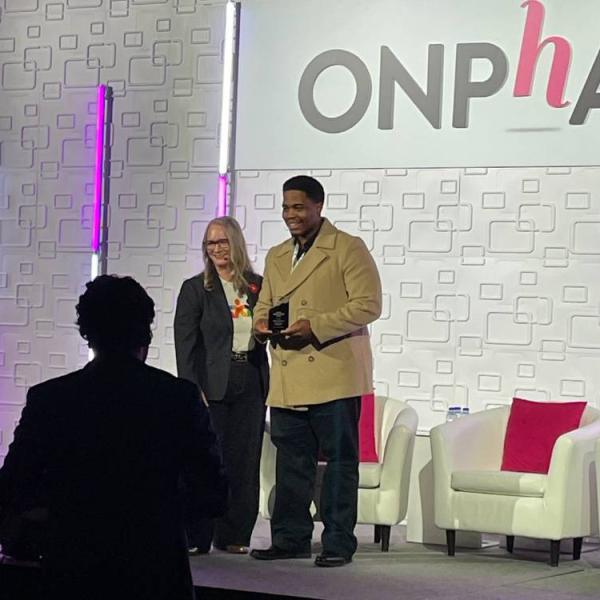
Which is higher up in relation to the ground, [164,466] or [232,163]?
[232,163]

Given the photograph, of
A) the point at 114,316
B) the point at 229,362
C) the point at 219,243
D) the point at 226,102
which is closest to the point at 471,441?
the point at 229,362

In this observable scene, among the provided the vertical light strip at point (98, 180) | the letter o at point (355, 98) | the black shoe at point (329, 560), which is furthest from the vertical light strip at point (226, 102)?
the black shoe at point (329, 560)

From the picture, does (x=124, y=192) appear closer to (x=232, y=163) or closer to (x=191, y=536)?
(x=232, y=163)

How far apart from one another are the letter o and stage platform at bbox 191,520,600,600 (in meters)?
2.26

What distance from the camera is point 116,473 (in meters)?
2.56

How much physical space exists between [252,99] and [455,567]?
289 cm

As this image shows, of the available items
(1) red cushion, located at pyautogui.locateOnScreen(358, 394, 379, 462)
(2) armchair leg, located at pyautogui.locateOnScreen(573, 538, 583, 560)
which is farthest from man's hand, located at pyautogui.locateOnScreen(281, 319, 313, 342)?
(2) armchair leg, located at pyautogui.locateOnScreen(573, 538, 583, 560)

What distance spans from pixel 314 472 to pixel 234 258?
951mm

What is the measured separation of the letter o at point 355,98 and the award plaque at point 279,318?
2.04m

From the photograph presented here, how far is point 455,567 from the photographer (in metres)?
5.48

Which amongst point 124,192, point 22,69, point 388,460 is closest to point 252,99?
point 124,192

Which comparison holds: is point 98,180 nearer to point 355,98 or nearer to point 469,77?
point 355,98

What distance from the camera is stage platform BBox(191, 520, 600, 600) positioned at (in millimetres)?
4789

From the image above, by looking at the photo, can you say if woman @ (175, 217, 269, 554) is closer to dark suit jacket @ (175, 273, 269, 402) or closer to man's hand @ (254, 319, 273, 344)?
dark suit jacket @ (175, 273, 269, 402)
